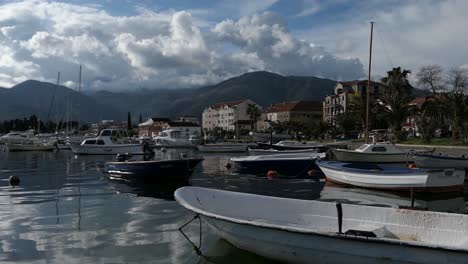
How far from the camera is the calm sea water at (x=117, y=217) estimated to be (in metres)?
10.4

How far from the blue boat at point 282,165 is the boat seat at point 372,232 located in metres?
18.3

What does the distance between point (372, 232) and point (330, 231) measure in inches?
31.1

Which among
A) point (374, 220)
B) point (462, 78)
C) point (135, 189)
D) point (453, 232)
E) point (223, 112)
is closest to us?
point (453, 232)

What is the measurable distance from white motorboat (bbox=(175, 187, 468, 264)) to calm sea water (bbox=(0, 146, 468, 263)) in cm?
111

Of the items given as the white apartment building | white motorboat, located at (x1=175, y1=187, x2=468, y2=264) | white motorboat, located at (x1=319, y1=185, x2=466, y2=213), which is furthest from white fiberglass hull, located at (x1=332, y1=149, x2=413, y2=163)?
the white apartment building

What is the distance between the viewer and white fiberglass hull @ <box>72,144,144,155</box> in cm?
5391

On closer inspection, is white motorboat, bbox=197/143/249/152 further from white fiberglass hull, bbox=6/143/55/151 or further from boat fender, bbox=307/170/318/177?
boat fender, bbox=307/170/318/177

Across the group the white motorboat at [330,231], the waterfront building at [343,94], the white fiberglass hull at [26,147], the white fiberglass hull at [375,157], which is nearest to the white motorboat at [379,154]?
the white fiberglass hull at [375,157]

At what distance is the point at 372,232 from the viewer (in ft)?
27.5

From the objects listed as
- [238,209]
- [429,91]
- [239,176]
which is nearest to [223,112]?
[429,91]

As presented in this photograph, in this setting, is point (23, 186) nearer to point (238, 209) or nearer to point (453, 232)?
point (238, 209)

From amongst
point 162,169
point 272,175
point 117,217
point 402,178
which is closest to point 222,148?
point 272,175

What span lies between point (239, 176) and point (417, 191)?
12.1 m

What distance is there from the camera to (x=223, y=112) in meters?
176
